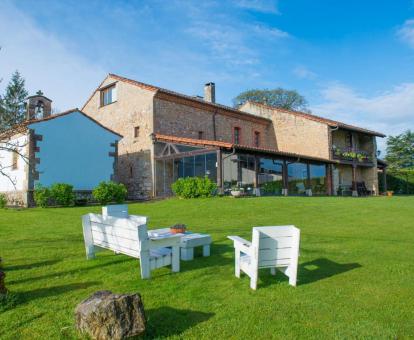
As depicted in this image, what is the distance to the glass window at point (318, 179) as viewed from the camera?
23.2 metres

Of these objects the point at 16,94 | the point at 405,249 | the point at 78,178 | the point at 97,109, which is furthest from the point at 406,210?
the point at 16,94

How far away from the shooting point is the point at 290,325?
3.07 m

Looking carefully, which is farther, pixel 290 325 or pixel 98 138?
pixel 98 138

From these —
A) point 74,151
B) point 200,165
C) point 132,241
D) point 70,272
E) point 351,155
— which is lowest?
point 70,272

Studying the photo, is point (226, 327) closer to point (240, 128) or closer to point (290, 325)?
point (290, 325)

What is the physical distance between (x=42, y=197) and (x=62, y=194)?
0.81 meters

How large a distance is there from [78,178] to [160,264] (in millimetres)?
14132

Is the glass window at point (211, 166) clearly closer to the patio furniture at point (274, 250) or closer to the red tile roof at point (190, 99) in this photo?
the red tile roof at point (190, 99)

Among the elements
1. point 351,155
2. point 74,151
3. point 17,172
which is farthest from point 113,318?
point 351,155

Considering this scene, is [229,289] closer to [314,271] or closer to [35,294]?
[314,271]

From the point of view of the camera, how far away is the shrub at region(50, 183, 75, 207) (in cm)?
1500

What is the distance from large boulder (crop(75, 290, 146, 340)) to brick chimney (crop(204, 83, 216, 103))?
81.2ft

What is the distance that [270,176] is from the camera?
20.0 meters

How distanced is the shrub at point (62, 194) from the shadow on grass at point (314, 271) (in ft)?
41.0
